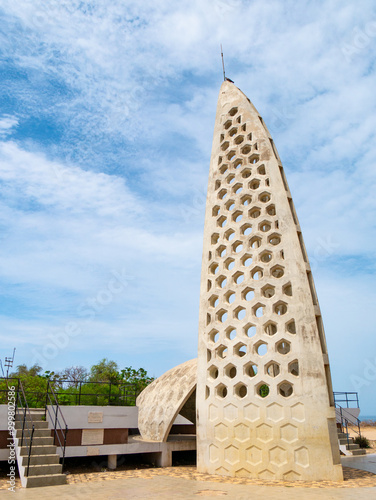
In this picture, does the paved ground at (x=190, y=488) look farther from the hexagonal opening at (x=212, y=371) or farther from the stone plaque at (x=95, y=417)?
the hexagonal opening at (x=212, y=371)

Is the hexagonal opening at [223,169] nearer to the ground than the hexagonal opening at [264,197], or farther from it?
farther from it

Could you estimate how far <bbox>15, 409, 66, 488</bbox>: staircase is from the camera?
9648 mm

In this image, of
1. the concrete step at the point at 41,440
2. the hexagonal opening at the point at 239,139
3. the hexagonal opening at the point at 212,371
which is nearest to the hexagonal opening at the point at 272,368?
the hexagonal opening at the point at 212,371

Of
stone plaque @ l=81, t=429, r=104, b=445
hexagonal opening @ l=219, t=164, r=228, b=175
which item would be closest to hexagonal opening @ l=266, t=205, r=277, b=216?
hexagonal opening @ l=219, t=164, r=228, b=175

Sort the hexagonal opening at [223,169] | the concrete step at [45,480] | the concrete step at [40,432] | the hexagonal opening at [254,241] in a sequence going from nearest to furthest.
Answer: the concrete step at [45,480]
the concrete step at [40,432]
the hexagonal opening at [254,241]
the hexagonal opening at [223,169]

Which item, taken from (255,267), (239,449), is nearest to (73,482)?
(239,449)

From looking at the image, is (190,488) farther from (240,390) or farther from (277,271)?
(277,271)

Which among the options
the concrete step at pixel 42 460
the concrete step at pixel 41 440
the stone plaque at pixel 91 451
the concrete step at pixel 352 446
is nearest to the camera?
the concrete step at pixel 42 460

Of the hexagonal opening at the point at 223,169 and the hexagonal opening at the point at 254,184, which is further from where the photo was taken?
the hexagonal opening at the point at 223,169

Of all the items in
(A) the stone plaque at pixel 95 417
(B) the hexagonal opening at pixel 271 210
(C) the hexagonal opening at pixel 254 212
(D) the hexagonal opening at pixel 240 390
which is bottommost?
(A) the stone plaque at pixel 95 417

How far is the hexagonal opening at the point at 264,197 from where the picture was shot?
1291 cm

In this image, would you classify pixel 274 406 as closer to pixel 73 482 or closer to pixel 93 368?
pixel 73 482

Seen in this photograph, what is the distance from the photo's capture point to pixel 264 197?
13.3 m

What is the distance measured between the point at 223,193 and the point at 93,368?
30886 mm
